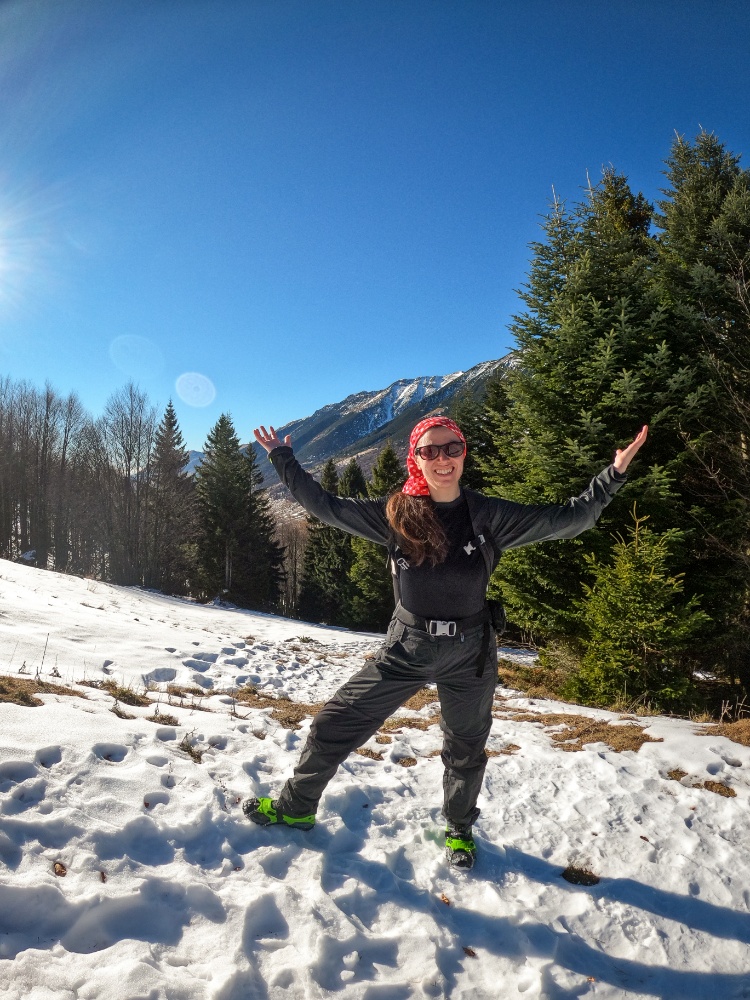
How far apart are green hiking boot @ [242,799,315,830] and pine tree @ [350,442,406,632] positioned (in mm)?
21569

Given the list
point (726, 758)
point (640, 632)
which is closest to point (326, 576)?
point (640, 632)

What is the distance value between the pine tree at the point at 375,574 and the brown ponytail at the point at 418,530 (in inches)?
858

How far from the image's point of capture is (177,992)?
6.05 feet

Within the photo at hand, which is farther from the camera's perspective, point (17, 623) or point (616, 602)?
point (17, 623)

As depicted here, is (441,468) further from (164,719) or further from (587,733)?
(587,733)

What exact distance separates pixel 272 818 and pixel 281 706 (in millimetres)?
3056

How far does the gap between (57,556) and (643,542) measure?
37242 mm

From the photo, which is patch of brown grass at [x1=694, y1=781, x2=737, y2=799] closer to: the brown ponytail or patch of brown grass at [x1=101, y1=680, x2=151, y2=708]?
the brown ponytail

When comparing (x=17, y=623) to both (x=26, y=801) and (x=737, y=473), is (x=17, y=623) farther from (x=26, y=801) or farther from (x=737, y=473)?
(x=737, y=473)

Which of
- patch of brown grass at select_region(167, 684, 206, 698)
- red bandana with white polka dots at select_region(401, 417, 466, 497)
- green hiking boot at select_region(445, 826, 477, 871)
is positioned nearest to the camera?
green hiking boot at select_region(445, 826, 477, 871)

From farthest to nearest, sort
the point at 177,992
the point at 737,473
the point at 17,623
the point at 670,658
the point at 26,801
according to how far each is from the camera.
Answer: the point at 737,473, the point at 17,623, the point at 670,658, the point at 26,801, the point at 177,992

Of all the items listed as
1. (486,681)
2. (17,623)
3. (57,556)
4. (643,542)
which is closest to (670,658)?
(643,542)

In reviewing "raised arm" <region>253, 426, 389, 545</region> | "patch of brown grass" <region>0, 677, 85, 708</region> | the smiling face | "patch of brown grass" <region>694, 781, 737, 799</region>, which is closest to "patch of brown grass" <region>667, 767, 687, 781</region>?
"patch of brown grass" <region>694, 781, 737, 799</region>

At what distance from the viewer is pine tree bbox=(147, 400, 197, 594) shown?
30.6 metres
